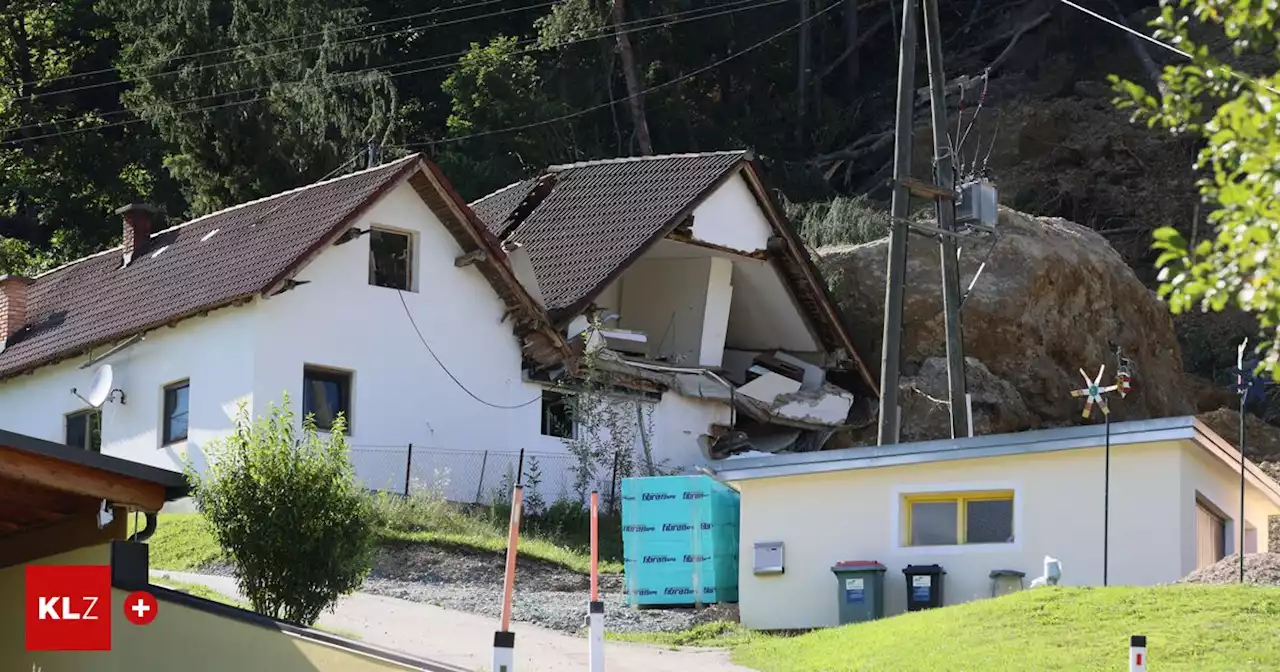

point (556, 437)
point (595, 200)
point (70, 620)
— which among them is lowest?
point (70, 620)

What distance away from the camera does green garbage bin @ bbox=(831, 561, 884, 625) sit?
21219mm

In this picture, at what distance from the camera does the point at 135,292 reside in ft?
112

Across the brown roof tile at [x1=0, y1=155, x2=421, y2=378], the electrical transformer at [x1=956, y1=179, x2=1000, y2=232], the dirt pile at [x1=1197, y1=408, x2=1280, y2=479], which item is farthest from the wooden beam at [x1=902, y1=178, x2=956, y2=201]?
the dirt pile at [x1=1197, y1=408, x2=1280, y2=479]

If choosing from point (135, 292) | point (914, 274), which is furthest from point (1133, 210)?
point (135, 292)

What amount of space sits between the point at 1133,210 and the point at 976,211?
23.6 m

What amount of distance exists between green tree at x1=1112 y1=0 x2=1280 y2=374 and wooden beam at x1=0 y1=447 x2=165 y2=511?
9976 mm

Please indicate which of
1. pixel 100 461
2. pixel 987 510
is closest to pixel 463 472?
pixel 987 510

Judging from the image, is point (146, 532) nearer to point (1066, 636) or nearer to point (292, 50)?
point (1066, 636)

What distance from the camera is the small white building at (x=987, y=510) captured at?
20.4 metres

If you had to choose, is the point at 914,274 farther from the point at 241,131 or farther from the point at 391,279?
the point at 241,131

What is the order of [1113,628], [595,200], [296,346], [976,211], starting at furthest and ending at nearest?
[595,200] → [296,346] → [976,211] → [1113,628]

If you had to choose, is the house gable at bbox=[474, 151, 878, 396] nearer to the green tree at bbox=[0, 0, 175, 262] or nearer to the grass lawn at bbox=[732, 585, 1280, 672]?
the grass lawn at bbox=[732, 585, 1280, 672]

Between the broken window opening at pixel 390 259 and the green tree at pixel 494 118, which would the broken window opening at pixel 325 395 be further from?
the green tree at pixel 494 118

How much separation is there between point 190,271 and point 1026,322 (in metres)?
15.9
